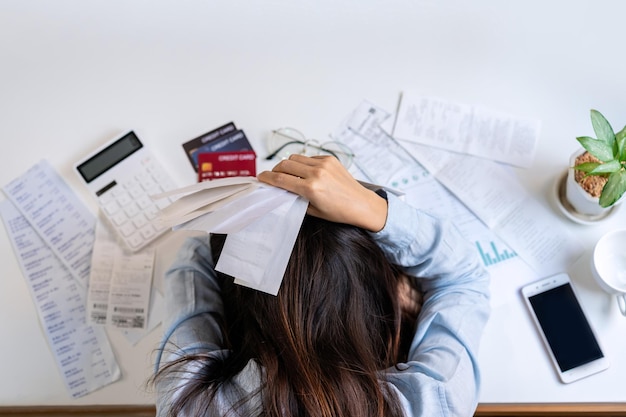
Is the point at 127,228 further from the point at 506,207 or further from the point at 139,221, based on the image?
the point at 506,207

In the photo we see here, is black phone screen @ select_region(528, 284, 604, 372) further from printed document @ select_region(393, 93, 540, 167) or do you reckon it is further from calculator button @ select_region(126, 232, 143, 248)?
calculator button @ select_region(126, 232, 143, 248)

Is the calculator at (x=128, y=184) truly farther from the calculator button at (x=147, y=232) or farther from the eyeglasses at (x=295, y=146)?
the eyeglasses at (x=295, y=146)

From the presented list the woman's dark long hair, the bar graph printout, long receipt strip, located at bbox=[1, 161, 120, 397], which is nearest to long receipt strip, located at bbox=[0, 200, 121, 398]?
long receipt strip, located at bbox=[1, 161, 120, 397]

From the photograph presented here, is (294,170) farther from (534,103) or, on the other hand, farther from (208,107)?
(534,103)

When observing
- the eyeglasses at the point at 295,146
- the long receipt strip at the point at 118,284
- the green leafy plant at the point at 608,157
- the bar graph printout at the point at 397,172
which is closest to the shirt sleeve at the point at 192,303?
the long receipt strip at the point at 118,284

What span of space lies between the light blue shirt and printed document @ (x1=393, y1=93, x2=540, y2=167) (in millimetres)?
202

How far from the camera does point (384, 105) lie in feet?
2.96

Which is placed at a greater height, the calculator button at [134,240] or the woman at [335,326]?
the calculator button at [134,240]

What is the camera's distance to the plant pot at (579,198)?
30.3 inches

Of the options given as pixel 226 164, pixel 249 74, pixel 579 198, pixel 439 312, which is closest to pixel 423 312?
pixel 439 312

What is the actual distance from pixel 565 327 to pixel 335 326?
17.0 inches

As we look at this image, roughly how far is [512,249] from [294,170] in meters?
0.45

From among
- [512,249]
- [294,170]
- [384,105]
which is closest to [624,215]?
[512,249]

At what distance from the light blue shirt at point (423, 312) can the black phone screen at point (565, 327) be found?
0.11m
